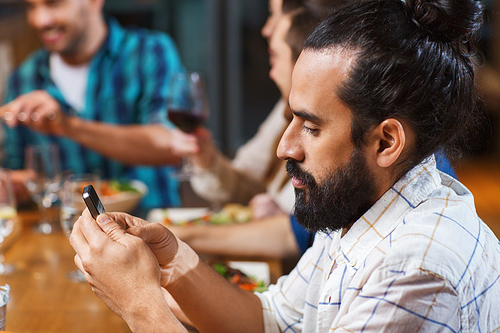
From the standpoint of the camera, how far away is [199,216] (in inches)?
66.5

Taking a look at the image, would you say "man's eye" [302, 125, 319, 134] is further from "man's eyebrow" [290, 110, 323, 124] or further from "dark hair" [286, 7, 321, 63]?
"dark hair" [286, 7, 321, 63]

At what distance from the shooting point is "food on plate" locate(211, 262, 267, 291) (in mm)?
1160

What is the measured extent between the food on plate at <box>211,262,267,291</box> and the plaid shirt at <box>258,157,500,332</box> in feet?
1.02

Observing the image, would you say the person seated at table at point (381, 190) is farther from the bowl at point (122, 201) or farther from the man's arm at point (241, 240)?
the bowl at point (122, 201)

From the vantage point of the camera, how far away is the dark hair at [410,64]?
73 cm

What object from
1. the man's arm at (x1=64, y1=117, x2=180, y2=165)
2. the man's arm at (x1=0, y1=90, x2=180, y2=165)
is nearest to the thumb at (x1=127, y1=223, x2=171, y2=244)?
the man's arm at (x1=0, y1=90, x2=180, y2=165)

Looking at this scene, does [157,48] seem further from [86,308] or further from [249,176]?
[86,308]

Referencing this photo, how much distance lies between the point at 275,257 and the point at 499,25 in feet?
15.3

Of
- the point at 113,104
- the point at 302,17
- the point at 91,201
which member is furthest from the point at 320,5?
the point at 113,104

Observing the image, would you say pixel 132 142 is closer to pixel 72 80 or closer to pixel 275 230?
pixel 72 80

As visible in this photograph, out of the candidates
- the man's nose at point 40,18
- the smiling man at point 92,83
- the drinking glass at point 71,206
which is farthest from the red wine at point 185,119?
the man's nose at point 40,18

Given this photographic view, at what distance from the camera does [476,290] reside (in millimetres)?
684

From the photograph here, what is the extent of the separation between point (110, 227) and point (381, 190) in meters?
0.47

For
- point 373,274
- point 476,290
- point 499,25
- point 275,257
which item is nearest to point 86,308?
point 275,257
